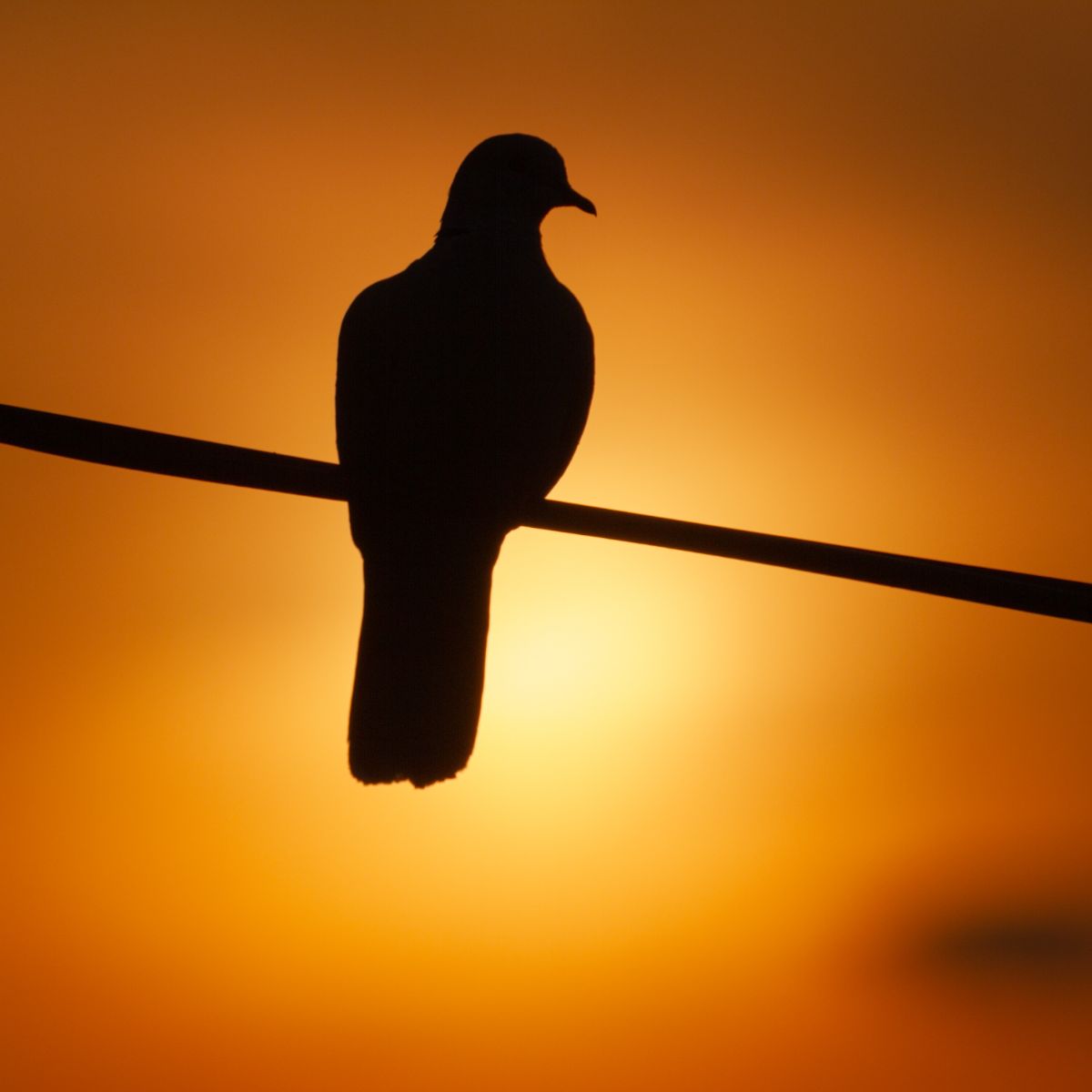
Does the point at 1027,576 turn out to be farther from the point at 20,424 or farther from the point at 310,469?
the point at 20,424

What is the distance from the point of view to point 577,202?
4816mm

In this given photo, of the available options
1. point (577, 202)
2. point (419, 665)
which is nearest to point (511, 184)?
point (577, 202)

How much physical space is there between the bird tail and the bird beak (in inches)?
68.3

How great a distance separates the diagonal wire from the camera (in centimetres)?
236

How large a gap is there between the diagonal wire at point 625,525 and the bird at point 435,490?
22.0 inches

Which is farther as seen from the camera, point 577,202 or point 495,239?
point 577,202

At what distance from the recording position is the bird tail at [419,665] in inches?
133

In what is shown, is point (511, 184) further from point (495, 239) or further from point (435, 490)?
point (435, 490)

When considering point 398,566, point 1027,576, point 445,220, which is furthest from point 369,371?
point 1027,576

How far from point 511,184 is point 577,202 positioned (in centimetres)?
29

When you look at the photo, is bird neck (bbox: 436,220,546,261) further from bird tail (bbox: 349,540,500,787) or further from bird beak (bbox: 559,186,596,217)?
bird tail (bbox: 349,540,500,787)

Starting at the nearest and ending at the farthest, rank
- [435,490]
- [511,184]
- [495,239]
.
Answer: [435,490], [495,239], [511,184]

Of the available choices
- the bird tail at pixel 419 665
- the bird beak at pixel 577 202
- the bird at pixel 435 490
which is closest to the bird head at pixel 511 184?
the bird beak at pixel 577 202

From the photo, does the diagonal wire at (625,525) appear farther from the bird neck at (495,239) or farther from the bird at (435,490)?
the bird neck at (495,239)
